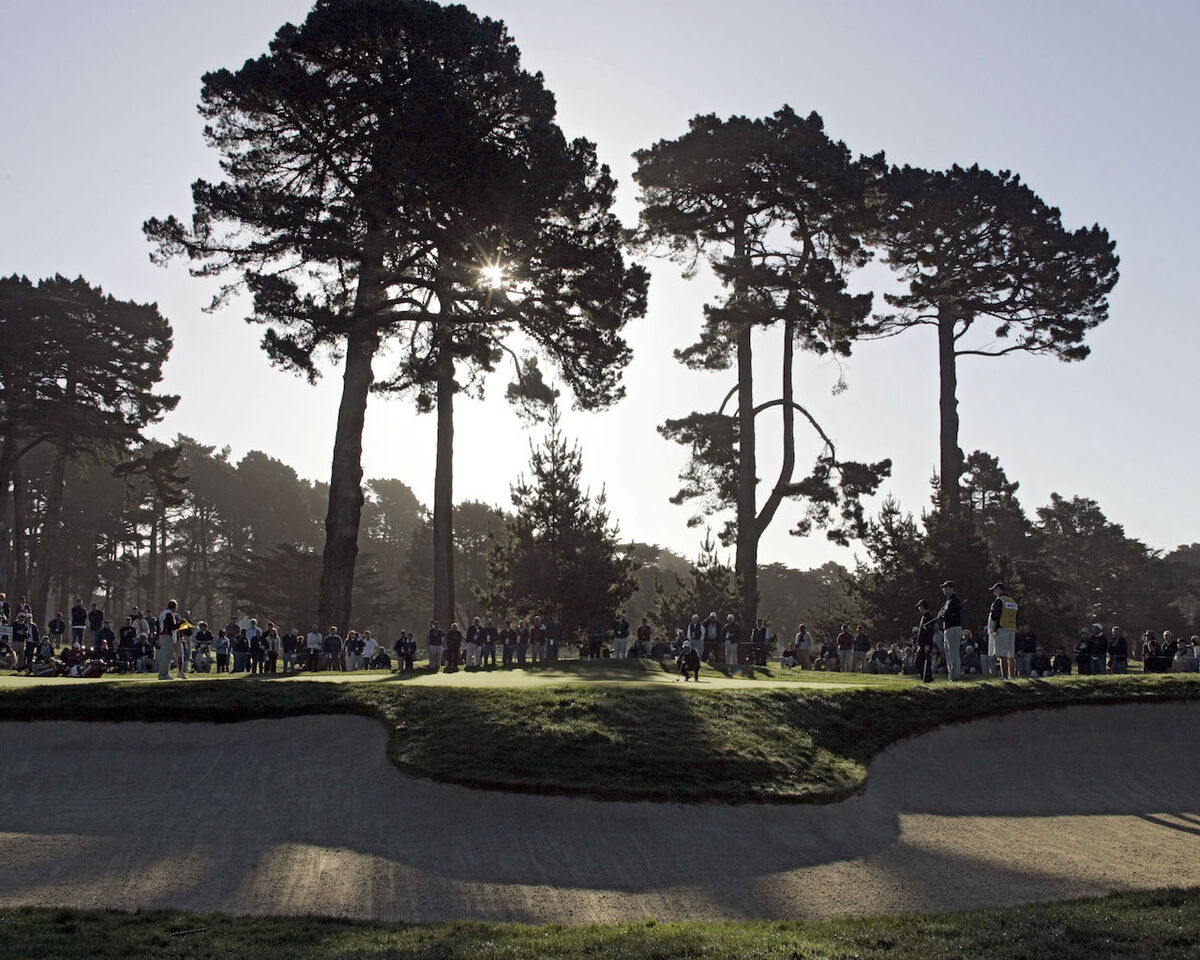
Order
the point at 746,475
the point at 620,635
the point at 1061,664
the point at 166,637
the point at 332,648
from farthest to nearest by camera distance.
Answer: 1. the point at 746,475
2. the point at 620,635
3. the point at 1061,664
4. the point at 332,648
5. the point at 166,637

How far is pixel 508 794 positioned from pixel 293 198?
20677 millimetres

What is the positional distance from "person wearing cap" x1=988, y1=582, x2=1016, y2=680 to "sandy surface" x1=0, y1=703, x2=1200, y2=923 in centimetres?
351

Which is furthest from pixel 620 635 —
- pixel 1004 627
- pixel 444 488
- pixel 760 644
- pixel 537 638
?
pixel 1004 627

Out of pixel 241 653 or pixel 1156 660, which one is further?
pixel 241 653

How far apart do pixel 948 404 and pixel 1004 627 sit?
25.0 metres

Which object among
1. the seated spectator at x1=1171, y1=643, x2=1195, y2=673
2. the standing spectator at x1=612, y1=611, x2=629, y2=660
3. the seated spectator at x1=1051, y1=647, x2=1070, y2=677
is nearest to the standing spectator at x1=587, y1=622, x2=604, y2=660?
the standing spectator at x1=612, y1=611, x2=629, y2=660

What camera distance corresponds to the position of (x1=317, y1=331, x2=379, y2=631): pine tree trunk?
3048 centimetres

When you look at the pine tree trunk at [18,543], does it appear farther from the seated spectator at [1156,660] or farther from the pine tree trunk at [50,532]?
the seated spectator at [1156,660]

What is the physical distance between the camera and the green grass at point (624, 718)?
1580cm

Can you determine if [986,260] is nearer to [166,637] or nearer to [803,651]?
[803,651]

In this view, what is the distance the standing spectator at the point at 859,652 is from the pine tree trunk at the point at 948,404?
908 centimetres

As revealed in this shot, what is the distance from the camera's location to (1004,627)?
23047mm

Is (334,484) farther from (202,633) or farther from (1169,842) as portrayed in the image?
(1169,842)

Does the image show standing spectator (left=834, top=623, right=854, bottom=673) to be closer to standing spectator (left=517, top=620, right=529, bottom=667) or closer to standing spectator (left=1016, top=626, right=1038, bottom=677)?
standing spectator (left=1016, top=626, right=1038, bottom=677)
